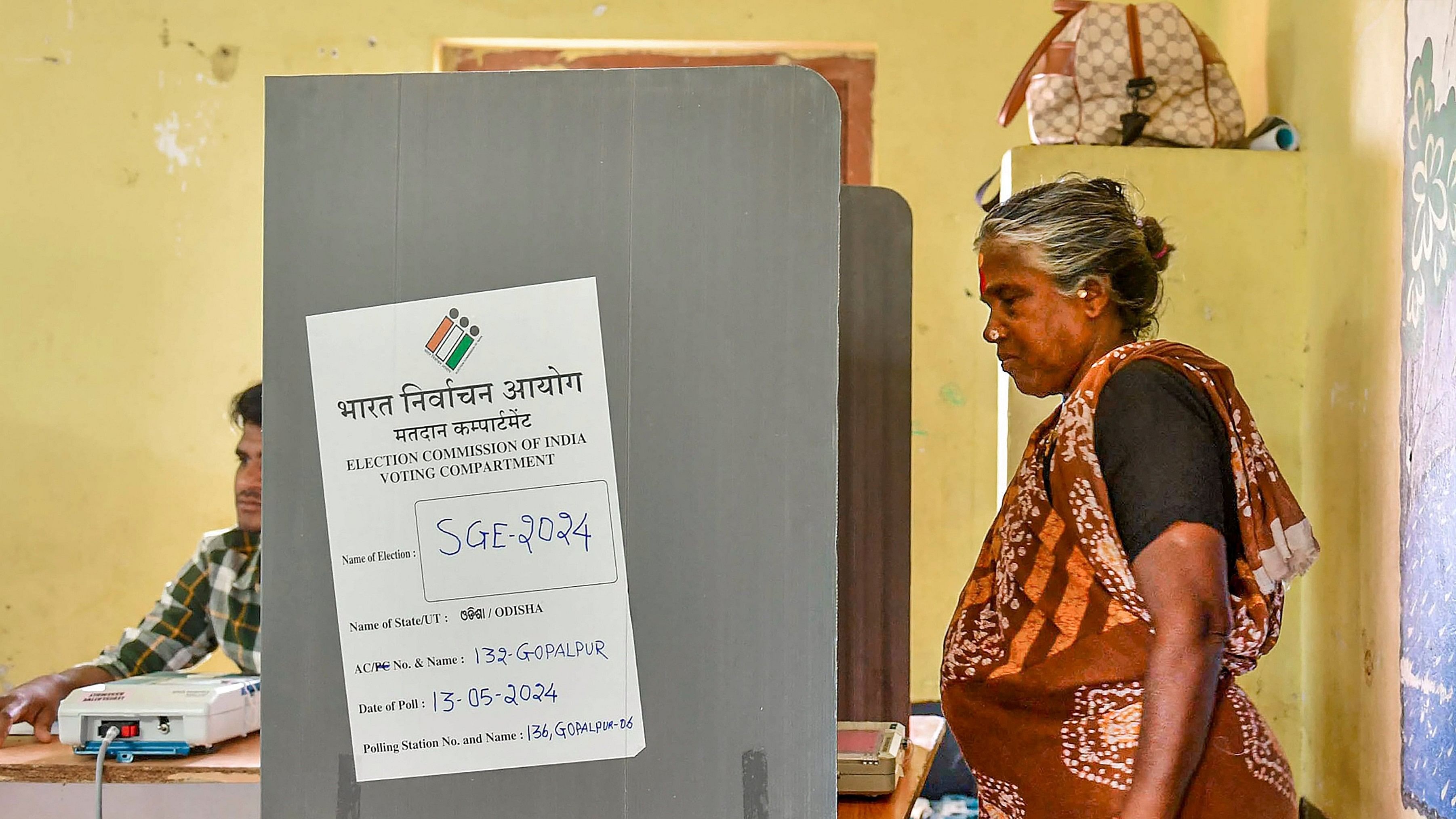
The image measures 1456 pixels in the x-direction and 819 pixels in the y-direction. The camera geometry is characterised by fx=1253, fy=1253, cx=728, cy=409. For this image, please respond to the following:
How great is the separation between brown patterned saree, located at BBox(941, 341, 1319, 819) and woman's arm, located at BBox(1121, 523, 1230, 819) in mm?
25

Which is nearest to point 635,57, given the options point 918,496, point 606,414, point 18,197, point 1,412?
point 918,496

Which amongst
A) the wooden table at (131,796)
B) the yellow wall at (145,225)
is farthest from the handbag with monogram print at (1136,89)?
the wooden table at (131,796)

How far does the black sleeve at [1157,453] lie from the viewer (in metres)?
1.25

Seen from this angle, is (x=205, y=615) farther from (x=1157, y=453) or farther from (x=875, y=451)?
(x=1157, y=453)

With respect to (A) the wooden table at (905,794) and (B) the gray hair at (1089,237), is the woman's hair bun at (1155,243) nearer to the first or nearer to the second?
(B) the gray hair at (1089,237)

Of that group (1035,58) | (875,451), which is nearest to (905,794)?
(875,451)

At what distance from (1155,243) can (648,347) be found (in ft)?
2.98

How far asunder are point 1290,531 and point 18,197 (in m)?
2.77

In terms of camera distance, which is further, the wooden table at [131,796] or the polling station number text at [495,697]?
the wooden table at [131,796]

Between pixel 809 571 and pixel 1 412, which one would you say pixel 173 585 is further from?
pixel 809 571

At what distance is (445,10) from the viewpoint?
2867mm

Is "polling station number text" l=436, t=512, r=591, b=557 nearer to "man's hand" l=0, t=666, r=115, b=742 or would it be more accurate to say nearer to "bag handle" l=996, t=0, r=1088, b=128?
"man's hand" l=0, t=666, r=115, b=742

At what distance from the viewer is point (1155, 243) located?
5.06ft

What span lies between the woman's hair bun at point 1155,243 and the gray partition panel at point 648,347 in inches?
31.3
